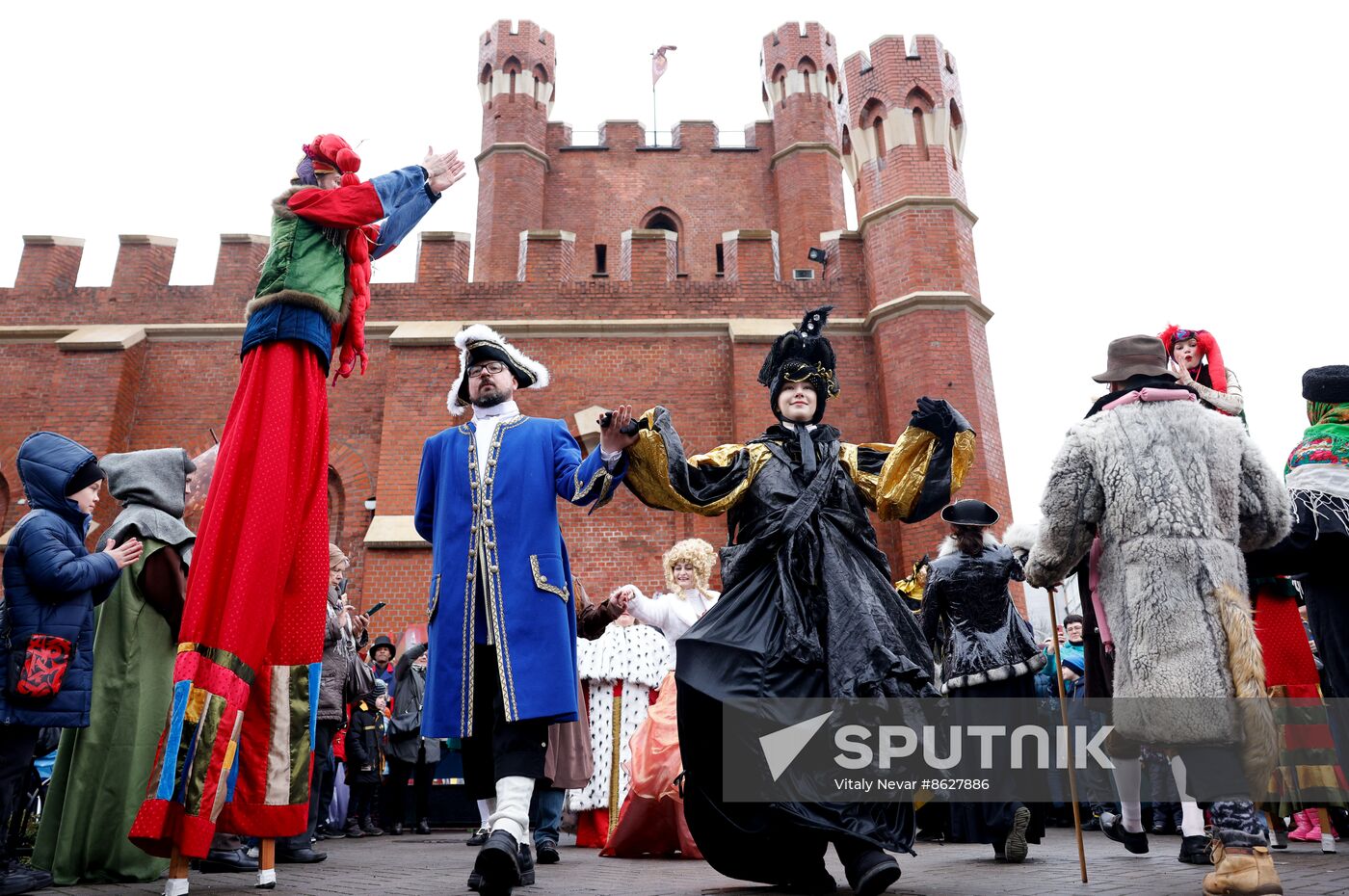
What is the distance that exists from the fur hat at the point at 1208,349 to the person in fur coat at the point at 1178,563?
1.79 metres

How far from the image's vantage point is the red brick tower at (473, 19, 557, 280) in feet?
79.3

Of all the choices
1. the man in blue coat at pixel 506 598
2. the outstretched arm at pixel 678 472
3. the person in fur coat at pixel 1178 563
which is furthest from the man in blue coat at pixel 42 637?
the person in fur coat at pixel 1178 563

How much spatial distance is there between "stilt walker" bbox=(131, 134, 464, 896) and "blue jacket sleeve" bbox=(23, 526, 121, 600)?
0.71 meters

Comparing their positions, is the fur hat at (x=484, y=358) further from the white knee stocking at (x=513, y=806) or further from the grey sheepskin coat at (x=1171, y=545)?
the grey sheepskin coat at (x=1171, y=545)

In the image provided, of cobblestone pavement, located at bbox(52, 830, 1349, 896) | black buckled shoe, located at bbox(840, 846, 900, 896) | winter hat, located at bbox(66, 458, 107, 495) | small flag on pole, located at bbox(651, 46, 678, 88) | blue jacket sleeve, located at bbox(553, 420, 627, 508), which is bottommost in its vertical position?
cobblestone pavement, located at bbox(52, 830, 1349, 896)

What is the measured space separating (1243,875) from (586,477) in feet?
8.24

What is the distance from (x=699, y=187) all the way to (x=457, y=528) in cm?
2271

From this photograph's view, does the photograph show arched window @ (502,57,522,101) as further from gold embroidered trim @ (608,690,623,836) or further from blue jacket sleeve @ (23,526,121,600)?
blue jacket sleeve @ (23,526,121,600)

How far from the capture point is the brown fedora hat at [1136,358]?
12.8 ft

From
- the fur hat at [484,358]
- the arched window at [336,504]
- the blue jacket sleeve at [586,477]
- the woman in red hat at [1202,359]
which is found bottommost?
the blue jacket sleeve at [586,477]

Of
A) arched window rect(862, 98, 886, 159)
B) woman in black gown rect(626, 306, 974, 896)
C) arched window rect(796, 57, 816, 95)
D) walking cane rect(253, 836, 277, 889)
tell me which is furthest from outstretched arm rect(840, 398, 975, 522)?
arched window rect(796, 57, 816, 95)

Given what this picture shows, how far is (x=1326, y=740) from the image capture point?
5145mm

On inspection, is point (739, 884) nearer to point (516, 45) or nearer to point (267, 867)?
point (267, 867)

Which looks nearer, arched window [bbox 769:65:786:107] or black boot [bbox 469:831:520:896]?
black boot [bbox 469:831:520:896]
